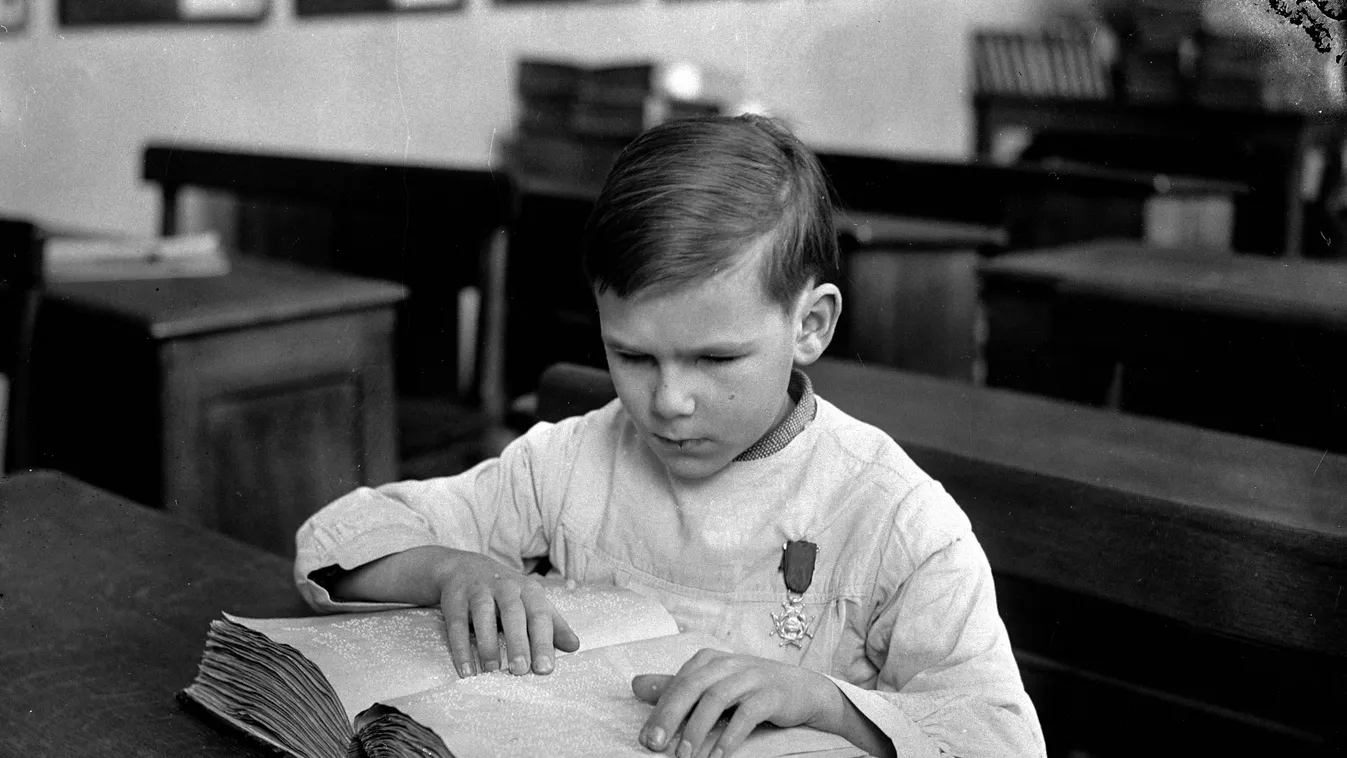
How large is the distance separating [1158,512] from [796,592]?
1.11 feet

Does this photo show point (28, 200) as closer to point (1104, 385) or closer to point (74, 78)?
point (74, 78)

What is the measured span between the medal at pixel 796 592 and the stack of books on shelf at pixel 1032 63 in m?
6.85

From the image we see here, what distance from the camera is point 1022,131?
768 cm

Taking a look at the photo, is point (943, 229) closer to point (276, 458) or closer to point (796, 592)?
point (276, 458)

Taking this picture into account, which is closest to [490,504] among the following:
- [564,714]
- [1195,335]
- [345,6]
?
[564,714]

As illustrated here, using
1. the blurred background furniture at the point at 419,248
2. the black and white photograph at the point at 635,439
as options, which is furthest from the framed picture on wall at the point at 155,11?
the blurred background furniture at the point at 419,248

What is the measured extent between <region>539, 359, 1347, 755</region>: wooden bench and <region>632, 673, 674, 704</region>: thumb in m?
0.52

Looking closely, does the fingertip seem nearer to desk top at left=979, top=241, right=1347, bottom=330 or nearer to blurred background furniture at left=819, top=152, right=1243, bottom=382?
desk top at left=979, top=241, right=1347, bottom=330

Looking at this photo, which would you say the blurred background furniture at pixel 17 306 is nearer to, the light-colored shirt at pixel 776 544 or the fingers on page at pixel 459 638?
the light-colored shirt at pixel 776 544

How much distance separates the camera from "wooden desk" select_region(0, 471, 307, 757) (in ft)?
2.92

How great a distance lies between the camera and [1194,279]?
230 cm

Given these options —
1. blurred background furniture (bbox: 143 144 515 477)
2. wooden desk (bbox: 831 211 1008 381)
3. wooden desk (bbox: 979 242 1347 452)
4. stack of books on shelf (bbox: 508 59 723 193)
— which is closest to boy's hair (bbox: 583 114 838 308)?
wooden desk (bbox: 979 242 1347 452)

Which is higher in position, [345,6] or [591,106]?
[345,6]

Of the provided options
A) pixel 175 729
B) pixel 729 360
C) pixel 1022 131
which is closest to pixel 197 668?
pixel 175 729
